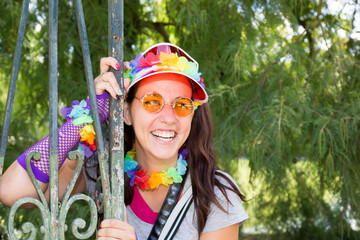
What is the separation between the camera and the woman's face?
1.66 m

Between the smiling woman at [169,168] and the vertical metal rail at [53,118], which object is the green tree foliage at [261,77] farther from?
the vertical metal rail at [53,118]

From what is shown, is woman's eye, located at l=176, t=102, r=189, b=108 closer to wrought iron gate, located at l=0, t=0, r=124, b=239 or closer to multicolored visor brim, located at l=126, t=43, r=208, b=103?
multicolored visor brim, located at l=126, t=43, r=208, b=103

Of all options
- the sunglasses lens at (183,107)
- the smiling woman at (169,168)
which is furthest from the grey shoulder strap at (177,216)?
the sunglasses lens at (183,107)

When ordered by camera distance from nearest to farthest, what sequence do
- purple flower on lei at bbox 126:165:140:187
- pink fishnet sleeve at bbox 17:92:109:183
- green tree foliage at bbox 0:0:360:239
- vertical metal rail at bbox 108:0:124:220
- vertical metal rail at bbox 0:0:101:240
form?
vertical metal rail at bbox 0:0:101:240, vertical metal rail at bbox 108:0:124:220, pink fishnet sleeve at bbox 17:92:109:183, purple flower on lei at bbox 126:165:140:187, green tree foliage at bbox 0:0:360:239

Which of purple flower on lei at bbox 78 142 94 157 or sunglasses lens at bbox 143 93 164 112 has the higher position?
sunglasses lens at bbox 143 93 164 112

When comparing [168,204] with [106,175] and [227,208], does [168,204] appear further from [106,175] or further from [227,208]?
[106,175]

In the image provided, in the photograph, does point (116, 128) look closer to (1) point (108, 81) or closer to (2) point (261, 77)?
(1) point (108, 81)

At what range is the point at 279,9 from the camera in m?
2.52

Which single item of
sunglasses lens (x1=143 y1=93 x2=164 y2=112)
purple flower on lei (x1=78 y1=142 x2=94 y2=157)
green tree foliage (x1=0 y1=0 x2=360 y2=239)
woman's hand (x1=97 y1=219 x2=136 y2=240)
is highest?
green tree foliage (x1=0 y1=0 x2=360 y2=239)

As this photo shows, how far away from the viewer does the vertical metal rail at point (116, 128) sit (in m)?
1.22

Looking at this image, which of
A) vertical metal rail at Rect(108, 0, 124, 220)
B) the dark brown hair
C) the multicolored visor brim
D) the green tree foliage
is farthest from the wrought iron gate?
the green tree foliage

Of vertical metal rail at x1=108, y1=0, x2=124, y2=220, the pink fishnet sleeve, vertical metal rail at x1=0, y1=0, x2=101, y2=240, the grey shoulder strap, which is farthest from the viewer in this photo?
the grey shoulder strap

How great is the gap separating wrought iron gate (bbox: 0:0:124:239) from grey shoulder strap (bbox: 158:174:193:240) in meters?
0.43

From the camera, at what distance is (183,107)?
1.68m
